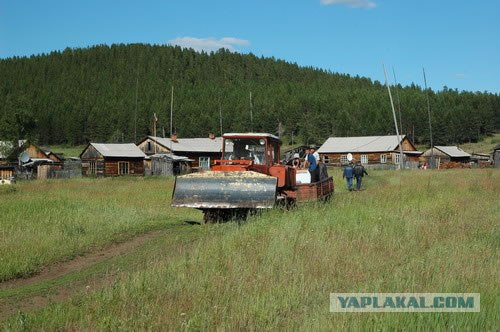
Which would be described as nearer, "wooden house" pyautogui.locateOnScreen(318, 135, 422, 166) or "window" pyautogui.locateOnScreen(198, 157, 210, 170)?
"window" pyautogui.locateOnScreen(198, 157, 210, 170)

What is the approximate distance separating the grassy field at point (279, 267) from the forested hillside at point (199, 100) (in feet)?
256

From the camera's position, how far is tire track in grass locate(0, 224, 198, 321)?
6934 mm

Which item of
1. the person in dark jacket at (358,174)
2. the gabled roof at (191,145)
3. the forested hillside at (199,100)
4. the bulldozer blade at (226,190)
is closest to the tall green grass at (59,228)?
the bulldozer blade at (226,190)

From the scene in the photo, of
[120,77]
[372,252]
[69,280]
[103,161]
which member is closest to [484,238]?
[372,252]

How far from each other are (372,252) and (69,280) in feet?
14.4

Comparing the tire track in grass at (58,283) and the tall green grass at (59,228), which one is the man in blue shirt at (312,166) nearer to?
the tall green grass at (59,228)

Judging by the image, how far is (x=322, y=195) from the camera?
705 inches

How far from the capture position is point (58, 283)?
814cm

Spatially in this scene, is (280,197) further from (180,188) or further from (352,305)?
(352,305)

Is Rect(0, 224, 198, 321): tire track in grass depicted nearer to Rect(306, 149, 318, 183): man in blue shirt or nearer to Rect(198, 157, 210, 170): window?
Rect(306, 149, 318, 183): man in blue shirt

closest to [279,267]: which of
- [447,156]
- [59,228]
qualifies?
[59,228]

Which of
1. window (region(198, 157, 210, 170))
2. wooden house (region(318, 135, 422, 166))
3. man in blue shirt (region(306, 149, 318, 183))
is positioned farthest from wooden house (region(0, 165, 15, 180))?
wooden house (region(318, 135, 422, 166))

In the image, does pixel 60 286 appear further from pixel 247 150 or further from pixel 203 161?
pixel 203 161

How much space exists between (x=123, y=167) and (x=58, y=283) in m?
60.7
